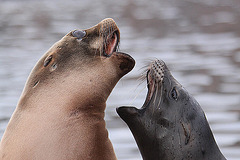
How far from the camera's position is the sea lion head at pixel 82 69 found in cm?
436

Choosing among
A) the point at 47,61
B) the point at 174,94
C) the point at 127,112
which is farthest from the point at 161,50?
the point at 127,112

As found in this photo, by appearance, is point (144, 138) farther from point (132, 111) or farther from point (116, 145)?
point (116, 145)

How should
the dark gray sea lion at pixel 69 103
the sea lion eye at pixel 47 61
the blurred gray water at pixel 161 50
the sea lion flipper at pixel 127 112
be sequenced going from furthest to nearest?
the blurred gray water at pixel 161 50 < the sea lion eye at pixel 47 61 < the sea lion flipper at pixel 127 112 < the dark gray sea lion at pixel 69 103

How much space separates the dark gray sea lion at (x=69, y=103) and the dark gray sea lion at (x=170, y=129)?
0.85ft

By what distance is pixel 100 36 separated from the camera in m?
4.68

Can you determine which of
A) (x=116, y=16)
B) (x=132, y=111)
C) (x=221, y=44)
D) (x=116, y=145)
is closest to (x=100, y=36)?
(x=132, y=111)

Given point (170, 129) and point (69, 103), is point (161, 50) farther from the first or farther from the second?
point (69, 103)

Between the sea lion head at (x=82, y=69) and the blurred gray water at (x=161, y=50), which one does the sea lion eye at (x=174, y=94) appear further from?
the blurred gray water at (x=161, y=50)

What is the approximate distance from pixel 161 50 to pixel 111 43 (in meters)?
9.75

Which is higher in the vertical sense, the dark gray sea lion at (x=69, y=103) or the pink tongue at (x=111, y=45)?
the pink tongue at (x=111, y=45)

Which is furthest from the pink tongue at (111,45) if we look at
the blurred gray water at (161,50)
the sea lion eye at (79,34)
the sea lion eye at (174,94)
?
the blurred gray water at (161,50)

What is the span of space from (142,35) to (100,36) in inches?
516

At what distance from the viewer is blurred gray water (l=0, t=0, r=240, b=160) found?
855cm

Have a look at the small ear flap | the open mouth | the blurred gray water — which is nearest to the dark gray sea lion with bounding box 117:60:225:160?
the small ear flap
